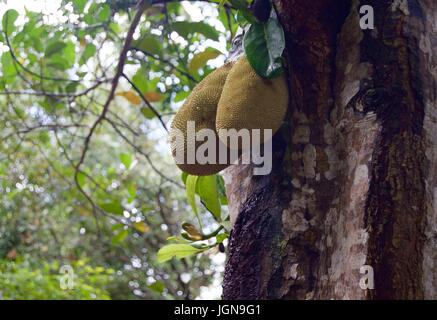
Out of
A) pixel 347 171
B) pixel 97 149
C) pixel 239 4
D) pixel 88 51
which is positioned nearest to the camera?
pixel 347 171

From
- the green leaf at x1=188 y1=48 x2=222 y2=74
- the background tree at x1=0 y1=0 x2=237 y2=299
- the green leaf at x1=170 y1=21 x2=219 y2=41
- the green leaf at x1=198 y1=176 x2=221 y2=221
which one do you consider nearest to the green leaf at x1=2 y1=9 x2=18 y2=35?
the background tree at x1=0 y1=0 x2=237 y2=299

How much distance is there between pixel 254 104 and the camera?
804 mm

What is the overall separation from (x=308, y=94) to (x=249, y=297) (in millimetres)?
299

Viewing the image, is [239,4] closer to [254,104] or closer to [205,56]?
[254,104]

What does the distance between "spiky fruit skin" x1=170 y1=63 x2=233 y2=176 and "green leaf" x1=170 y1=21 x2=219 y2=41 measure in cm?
62

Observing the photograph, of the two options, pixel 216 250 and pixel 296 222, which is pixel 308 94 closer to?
pixel 296 222

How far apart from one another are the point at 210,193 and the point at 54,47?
0.85m

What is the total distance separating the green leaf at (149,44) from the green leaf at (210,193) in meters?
0.66

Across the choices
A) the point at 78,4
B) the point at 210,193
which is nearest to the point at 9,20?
the point at 78,4

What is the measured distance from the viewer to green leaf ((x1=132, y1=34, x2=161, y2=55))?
5.32 feet

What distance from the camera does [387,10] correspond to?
0.79 meters

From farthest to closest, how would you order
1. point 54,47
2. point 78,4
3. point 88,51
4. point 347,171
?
point 88,51 < point 54,47 < point 78,4 < point 347,171

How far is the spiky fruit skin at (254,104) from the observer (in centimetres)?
79

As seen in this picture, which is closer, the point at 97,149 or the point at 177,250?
the point at 177,250
